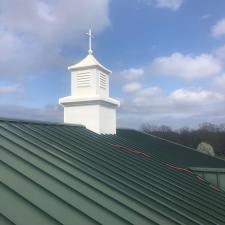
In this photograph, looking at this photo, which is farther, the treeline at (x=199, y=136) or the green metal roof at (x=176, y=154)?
the treeline at (x=199, y=136)

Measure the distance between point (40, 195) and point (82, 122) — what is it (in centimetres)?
817

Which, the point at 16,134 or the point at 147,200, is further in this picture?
the point at 16,134

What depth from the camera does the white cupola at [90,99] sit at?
12.9m

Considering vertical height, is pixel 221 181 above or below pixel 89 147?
below

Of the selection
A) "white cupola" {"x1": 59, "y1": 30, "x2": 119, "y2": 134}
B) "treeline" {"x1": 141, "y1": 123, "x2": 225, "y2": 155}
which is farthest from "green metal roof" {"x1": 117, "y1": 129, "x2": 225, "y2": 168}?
"treeline" {"x1": 141, "y1": 123, "x2": 225, "y2": 155}

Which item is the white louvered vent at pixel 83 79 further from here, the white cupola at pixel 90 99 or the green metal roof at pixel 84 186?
the green metal roof at pixel 84 186

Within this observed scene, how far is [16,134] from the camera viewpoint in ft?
24.3

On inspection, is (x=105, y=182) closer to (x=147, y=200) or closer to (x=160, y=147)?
(x=147, y=200)

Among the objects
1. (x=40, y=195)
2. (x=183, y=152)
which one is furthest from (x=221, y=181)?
(x=40, y=195)

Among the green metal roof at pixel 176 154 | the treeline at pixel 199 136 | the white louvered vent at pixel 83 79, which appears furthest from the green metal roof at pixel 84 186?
the treeline at pixel 199 136

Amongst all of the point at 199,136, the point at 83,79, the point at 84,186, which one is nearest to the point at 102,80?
the point at 83,79

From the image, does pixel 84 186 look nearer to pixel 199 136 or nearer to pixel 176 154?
pixel 176 154

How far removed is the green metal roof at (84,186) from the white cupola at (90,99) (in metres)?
3.23

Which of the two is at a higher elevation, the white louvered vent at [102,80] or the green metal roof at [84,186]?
the white louvered vent at [102,80]
